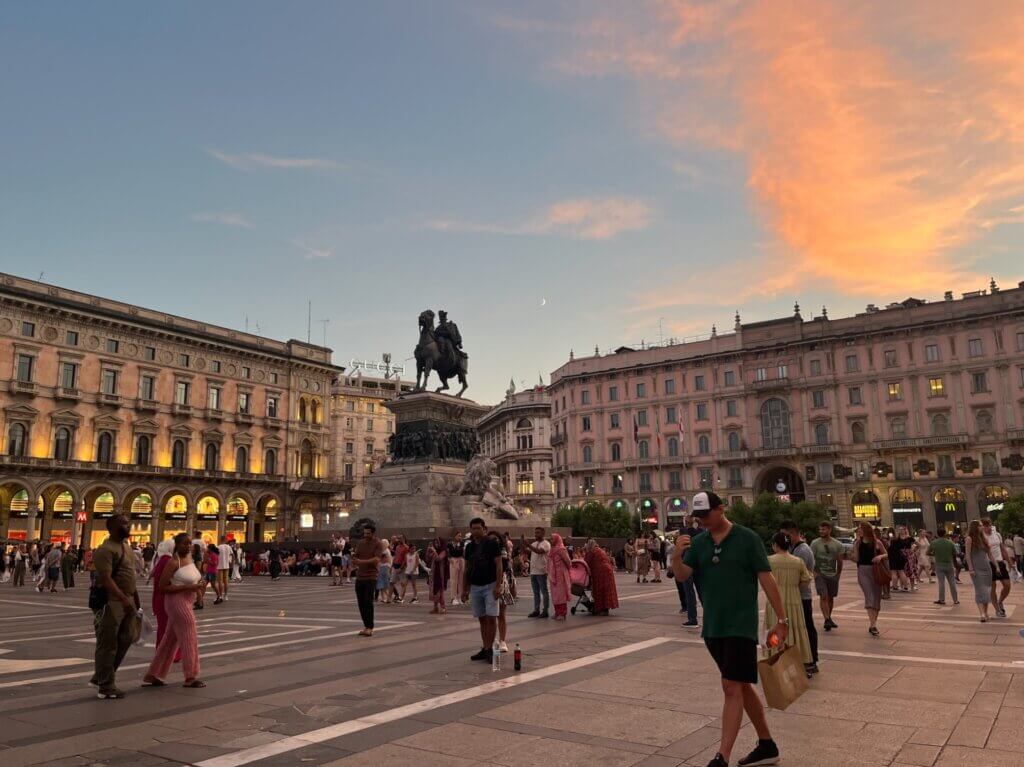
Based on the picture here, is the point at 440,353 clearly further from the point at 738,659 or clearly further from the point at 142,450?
the point at 142,450

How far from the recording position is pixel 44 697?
7582mm

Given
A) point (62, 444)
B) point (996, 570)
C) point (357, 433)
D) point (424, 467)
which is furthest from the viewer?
point (357, 433)

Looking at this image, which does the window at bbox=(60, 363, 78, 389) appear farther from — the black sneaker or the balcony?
the black sneaker

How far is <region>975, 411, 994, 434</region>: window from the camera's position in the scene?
205 feet

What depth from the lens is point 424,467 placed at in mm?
32125

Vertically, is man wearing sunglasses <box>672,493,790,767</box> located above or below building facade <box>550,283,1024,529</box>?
below

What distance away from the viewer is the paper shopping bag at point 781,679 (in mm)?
5082

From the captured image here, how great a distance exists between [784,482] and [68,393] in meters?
58.9

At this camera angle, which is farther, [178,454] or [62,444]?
[178,454]

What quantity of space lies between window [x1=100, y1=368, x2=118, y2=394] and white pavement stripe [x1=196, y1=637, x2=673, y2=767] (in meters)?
56.1

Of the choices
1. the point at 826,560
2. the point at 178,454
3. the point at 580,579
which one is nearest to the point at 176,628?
the point at 580,579

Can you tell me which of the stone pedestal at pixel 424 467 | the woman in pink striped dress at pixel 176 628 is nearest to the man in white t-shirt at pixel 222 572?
the stone pedestal at pixel 424 467

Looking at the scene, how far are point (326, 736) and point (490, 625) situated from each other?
3695mm

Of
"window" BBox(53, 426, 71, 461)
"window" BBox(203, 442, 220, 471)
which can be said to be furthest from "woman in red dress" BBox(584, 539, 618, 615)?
"window" BBox(203, 442, 220, 471)
